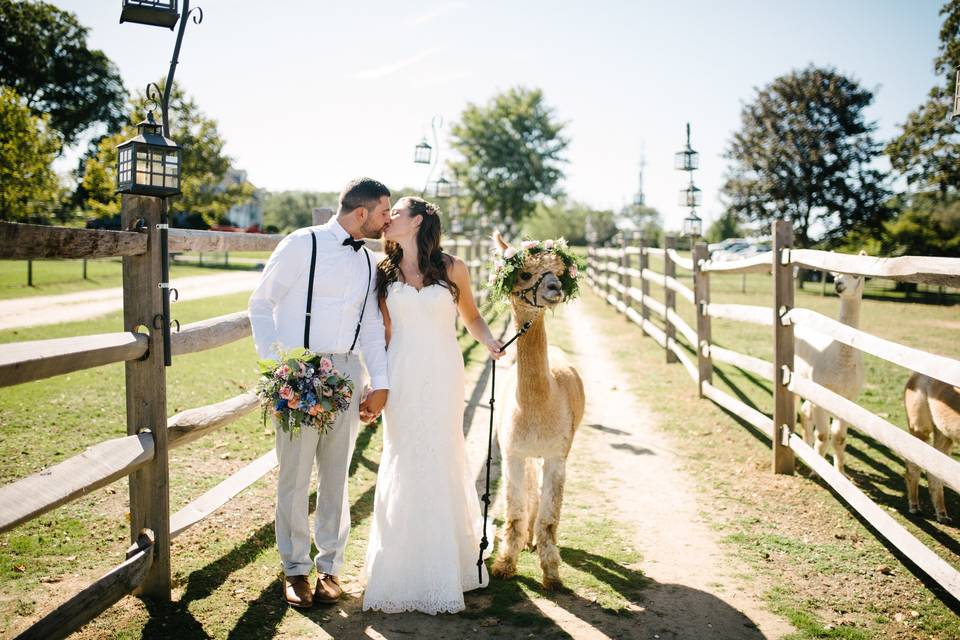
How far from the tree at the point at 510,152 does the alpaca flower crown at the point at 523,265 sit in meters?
46.3

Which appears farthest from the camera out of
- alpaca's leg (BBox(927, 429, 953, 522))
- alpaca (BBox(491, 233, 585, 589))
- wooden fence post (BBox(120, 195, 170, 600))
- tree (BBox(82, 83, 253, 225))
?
tree (BBox(82, 83, 253, 225))

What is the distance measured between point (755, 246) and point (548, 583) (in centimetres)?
4831

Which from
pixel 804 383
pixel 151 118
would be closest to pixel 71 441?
pixel 151 118

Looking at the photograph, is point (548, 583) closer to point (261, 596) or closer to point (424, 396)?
point (424, 396)

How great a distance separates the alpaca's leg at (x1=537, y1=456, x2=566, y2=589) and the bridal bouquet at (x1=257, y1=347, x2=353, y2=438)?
144 centimetres

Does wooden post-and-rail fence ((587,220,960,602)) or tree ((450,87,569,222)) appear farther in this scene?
tree ((450,87,569,222))

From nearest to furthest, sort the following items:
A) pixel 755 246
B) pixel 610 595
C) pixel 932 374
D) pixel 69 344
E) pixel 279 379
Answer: pixel 69 344 < pixel 279 379 < pixel 932 374 < pixel 610 595 < pixel 755 246

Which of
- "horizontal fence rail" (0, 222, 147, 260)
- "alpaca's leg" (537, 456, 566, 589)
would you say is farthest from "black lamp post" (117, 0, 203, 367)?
"alpaca's leg" (537, 456, 566, 589)

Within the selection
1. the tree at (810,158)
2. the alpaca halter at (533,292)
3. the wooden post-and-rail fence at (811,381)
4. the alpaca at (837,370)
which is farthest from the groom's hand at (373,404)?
the tree at (810,158)

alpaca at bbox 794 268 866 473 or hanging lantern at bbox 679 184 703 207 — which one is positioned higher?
hanging lantern at bbox 679 184 703 207

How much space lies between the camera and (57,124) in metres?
50.2

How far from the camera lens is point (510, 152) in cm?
5031

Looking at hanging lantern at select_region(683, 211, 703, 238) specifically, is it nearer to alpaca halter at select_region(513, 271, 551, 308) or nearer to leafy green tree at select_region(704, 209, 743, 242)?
alpaca halter at select_region(513, 271, 551, 308)

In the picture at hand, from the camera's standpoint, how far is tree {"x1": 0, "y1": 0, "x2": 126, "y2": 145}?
45094mm
